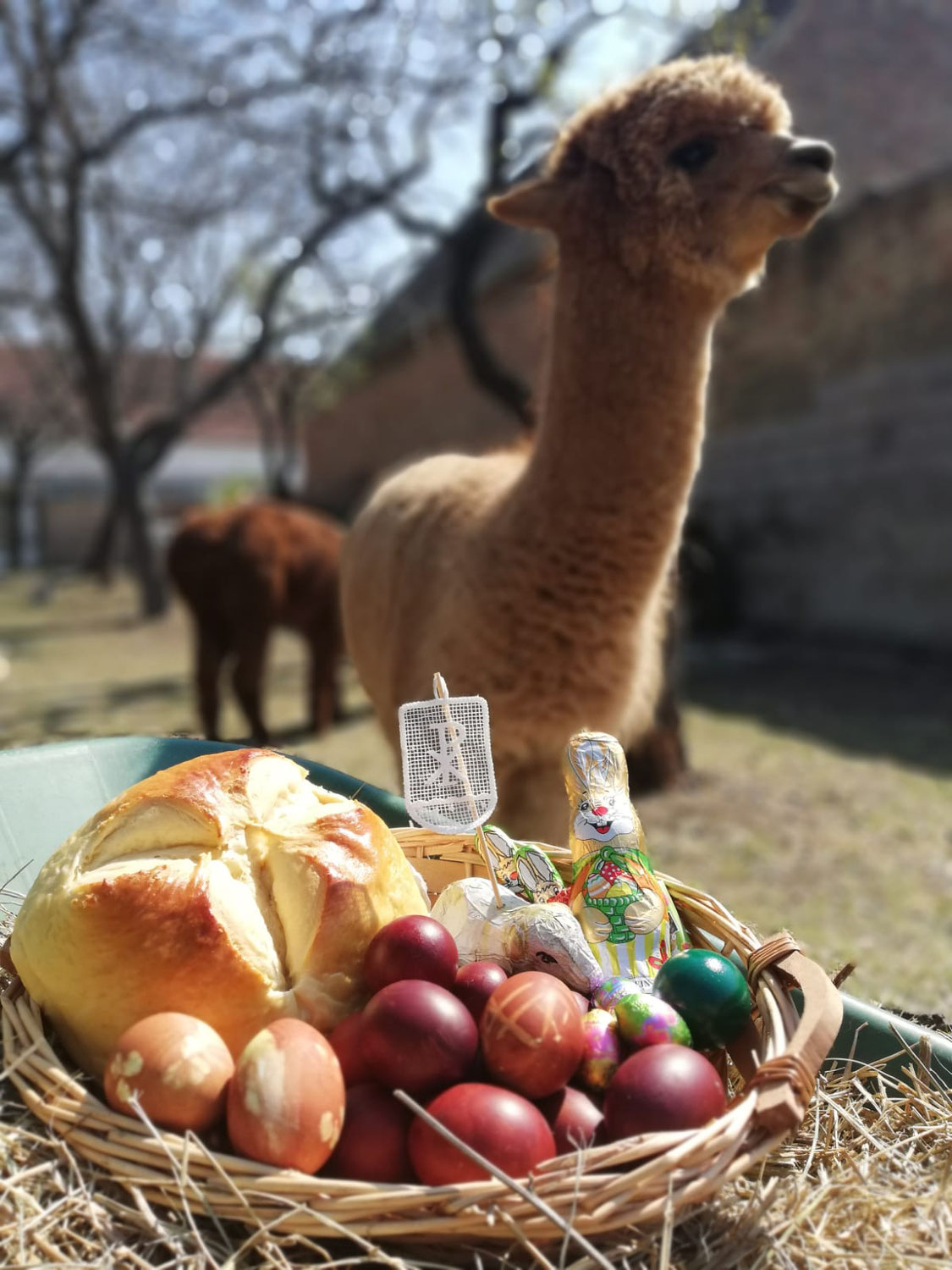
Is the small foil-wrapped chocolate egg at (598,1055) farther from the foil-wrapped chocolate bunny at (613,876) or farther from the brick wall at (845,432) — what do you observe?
the brick wall at (845,432)

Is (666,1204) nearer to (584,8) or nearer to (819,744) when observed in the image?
(819,744)

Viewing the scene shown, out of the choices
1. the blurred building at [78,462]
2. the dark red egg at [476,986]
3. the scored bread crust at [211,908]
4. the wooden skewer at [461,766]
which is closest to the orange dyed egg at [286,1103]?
the scored bread crust at [211,908]

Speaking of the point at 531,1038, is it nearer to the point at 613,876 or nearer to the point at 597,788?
the point at 613,876

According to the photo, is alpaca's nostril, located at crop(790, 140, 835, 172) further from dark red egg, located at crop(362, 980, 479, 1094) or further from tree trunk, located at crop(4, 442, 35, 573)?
tree trunk, located at crop(4, 442, 35, 573)

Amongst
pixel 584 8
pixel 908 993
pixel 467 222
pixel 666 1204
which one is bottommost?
pixel 908 993

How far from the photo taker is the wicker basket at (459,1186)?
111 centimetres

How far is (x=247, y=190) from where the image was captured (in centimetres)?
1500

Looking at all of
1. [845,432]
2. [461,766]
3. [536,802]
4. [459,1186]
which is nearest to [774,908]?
[536,802]

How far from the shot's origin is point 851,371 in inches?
475

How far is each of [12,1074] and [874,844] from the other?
16.6 ft

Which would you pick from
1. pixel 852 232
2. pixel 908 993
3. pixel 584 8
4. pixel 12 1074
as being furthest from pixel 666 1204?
pixel 852 232

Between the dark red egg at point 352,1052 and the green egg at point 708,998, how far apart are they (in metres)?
0.47

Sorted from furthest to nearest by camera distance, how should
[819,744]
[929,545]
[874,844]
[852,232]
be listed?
[852,232] < [929,545] < [819,744] < [874,844]

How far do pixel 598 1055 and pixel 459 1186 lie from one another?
1.14 feet
